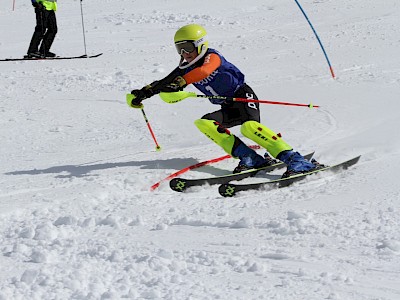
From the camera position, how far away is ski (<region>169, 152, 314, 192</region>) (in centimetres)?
555

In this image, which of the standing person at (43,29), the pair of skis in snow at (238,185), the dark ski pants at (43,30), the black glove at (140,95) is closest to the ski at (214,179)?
the pair of skis in snow at (238,185)

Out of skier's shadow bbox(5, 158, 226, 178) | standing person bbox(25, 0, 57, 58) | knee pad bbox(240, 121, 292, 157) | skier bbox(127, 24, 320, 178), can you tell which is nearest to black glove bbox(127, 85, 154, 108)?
skier bbox(127, 24, 320, 178)

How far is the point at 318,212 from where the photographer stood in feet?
15.4

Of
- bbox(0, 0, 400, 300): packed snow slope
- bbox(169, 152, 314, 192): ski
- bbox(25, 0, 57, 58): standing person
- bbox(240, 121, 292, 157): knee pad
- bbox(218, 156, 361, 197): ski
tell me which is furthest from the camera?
bbox(25, 0, 57, 58): standing person

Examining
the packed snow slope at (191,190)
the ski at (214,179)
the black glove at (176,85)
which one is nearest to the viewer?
the packed snow slope at (191,190)

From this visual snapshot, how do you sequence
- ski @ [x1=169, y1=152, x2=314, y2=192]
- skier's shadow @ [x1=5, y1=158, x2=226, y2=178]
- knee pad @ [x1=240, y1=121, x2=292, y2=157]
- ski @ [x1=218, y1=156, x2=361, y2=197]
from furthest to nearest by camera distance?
skier's shadow @ [x1=5, y1=158, x2=226, y2=178], knee pad @ [x1=240, y1=121, x2=292, y2=157], ski @ [x1=169, y1=152, x2=314, y2=192], ski @ [x1=218, y1=156, x2=361, y2=197]

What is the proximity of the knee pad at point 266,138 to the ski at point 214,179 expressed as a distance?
11.4 inches

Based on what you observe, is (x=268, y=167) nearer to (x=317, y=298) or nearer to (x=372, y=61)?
(x=317, y=298)

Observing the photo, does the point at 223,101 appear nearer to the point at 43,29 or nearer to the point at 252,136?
the point at 252,136

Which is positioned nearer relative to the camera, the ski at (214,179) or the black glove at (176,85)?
the ski at (214,179)

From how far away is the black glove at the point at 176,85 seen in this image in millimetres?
5957

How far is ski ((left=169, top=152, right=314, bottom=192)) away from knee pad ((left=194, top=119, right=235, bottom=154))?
0.29 meters

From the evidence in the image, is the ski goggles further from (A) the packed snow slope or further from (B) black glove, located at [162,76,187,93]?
(A) the packed snow slope

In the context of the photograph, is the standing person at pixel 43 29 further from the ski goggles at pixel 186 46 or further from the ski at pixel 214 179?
the ski at pixel 214 179
